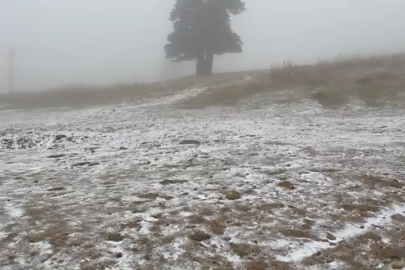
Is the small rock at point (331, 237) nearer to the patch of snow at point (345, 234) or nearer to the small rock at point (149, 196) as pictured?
the patch of snow at point (345, 234)

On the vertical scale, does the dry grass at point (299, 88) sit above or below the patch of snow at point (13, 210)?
above

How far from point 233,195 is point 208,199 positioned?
1.39 feet

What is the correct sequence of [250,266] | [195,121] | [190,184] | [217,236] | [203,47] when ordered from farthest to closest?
[203,47] < [195,121] < [190,184] < [217,236] < [250,266]

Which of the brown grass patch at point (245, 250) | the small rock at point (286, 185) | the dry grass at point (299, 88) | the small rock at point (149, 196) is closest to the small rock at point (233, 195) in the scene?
the small rock at point (286, 185)

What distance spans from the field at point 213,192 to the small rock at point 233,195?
24 mm

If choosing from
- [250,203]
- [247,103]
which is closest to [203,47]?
[247,103]

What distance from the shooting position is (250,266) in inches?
159

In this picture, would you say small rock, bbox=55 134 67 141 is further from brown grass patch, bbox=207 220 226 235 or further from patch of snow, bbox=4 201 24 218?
brown grass patch, bbox=207 220 226 235

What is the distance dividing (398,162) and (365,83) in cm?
1170

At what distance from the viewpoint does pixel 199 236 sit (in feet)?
15.6

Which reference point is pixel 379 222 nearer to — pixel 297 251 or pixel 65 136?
pixel 297 251

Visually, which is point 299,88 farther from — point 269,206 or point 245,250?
point 245,250

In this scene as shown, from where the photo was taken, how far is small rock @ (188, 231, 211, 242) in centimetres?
467

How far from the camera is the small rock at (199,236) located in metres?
4.67
